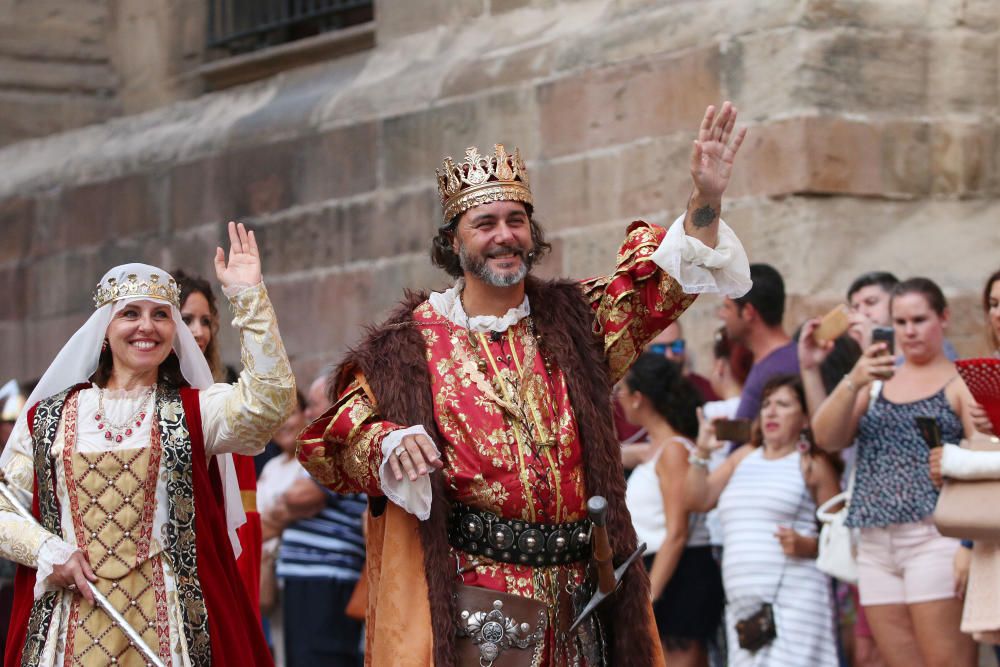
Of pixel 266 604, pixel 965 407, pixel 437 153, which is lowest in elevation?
pixel 266 604

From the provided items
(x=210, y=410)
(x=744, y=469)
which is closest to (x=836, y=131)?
(x=744, y=469)

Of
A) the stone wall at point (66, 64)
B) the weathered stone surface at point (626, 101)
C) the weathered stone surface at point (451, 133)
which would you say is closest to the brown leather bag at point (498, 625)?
the weathered stone surface at point (626, 101)

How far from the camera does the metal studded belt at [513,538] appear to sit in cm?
588

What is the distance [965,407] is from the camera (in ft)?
24.8

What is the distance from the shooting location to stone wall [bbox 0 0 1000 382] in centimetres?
948

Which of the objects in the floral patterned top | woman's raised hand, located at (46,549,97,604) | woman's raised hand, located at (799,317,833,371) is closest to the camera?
woman's raised hand, located at (46,549,97,604)

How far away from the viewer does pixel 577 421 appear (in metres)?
6.00

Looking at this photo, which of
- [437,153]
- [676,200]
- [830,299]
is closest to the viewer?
[830,299]

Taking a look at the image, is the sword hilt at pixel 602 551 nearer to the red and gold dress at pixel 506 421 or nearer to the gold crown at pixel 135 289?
the red and gold dress at pixel 506 421

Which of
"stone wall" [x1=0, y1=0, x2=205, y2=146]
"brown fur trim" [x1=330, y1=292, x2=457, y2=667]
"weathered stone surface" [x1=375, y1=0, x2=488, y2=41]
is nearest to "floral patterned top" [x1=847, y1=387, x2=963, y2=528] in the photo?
"brown fur trim" [x1=330, y1=292, x2=457, y2=667]

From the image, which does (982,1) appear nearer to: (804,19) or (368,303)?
(804,19)

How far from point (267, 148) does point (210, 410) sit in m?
6.61

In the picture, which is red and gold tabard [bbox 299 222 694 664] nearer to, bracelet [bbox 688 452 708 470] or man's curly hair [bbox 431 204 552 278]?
man's curly hair [bbox 431 204 552 278]

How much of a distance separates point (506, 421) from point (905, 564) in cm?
229
